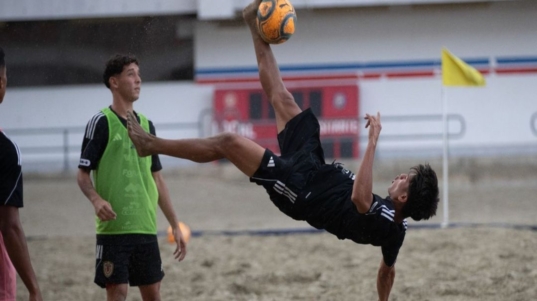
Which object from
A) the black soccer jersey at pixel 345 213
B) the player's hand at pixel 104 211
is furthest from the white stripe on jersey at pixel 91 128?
the black soccer jersey at pixel 345 213

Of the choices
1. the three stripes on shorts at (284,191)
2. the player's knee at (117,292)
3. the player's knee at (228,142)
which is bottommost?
the player's knee at (117,292)

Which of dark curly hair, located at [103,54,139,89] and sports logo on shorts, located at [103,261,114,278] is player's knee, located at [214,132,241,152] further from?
sports logo on shorts, located at [103,261,114,278]

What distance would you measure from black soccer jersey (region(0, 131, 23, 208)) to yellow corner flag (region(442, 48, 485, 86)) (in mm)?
7235

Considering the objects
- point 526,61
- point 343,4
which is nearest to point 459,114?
point 526,61

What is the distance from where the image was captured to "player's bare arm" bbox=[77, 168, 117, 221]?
→ 196 inches

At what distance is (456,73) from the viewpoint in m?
11.0

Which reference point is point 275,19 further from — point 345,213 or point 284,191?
point 345,213

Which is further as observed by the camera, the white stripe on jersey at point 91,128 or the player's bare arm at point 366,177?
the white stripe on jersey at point 91,128

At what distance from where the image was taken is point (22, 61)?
18.3 m

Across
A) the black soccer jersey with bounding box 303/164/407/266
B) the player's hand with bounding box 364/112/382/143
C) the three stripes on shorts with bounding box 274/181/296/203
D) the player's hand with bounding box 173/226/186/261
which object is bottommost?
the player's hand with bounding box 173/226/186/261

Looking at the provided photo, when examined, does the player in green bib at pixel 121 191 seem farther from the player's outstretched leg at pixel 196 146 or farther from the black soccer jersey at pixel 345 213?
the black soccer jersey at pixel 345 213

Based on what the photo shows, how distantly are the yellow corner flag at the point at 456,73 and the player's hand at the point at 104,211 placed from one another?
6759 mm

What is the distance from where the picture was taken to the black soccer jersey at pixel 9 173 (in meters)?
4.61

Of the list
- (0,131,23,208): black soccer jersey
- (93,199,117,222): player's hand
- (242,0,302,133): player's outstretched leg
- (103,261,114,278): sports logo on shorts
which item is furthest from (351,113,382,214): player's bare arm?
(0,131,23,208): black soccer jersey
